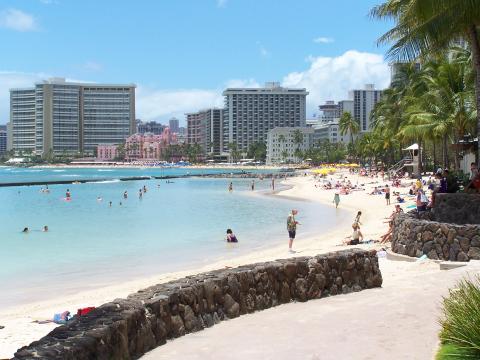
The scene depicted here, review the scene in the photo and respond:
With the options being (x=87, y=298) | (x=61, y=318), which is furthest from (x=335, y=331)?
Answer: (x=87, y=298)

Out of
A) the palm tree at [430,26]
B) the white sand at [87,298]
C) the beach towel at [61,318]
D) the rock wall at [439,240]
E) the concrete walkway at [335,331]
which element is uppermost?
the palm tree at [430,26]

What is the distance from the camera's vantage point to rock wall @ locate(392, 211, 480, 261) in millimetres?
12891

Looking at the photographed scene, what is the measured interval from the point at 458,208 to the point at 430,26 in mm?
5177

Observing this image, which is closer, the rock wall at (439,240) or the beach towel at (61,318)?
the beach towel at (61,318)

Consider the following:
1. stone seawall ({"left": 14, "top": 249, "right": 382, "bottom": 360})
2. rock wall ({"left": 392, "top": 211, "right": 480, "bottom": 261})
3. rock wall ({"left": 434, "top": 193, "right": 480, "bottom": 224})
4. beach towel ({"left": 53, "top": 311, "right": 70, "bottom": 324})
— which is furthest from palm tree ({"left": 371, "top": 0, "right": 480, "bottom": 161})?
beach towel ({"left": 53, "top": 311, "right": 70, "bottom": 324})

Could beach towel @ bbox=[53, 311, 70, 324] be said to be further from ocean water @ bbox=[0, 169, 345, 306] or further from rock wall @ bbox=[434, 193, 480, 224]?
rock wall @ bbox=[434, 193, 480, 224]

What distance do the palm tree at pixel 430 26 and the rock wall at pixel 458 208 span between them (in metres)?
2.73

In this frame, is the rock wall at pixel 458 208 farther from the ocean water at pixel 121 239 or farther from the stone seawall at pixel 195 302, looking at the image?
the ocean water at pixel 121 239

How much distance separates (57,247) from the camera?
25438 millimetres

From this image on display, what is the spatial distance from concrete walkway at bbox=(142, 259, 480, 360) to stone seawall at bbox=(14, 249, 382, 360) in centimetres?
17

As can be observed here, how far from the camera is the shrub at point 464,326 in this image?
17.1ft

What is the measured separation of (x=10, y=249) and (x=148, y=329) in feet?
67.4

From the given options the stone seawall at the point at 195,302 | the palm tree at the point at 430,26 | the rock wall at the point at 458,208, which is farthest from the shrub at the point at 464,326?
the palm tree at the point at 430,26

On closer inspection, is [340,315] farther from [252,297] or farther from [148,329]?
[148,329]
